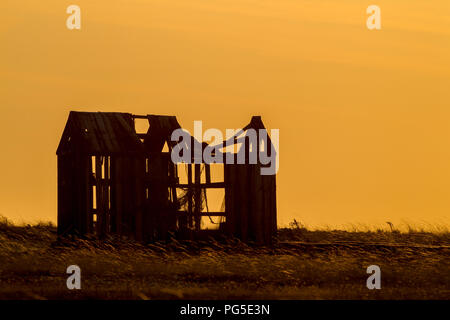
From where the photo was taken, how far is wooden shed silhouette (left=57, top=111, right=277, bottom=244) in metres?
27.4

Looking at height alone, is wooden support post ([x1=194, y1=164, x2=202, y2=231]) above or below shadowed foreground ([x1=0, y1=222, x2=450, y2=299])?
above

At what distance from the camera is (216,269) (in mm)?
21547

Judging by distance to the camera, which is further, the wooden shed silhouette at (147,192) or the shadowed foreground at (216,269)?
the wooden shed silhouette at (147,192)

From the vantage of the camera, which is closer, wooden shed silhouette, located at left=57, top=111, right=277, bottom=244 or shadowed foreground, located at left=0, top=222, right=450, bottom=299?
shadowed foreground, located at left=0, top=222, right=450, bottom=299

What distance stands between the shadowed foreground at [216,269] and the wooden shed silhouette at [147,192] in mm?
703

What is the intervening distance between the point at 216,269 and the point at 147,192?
695 cm

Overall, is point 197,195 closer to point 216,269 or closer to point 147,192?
point 147,192

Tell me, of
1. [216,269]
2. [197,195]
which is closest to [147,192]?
[197,195]

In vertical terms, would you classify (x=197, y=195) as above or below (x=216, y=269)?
above

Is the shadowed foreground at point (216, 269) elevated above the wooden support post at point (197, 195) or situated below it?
below

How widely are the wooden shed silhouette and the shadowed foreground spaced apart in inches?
27.7

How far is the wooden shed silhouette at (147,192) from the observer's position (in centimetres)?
2736

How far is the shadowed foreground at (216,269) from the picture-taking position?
17.2 meters
